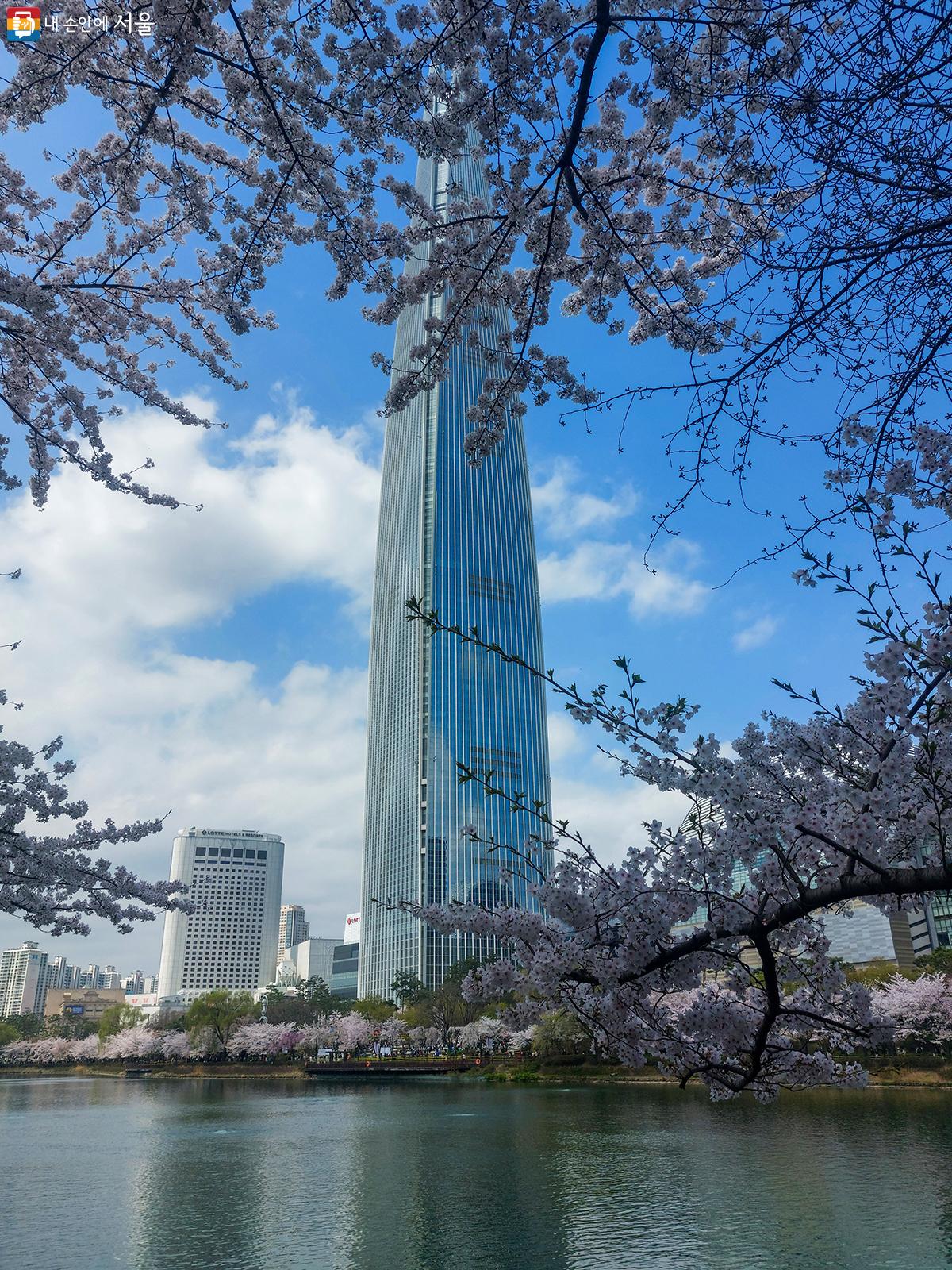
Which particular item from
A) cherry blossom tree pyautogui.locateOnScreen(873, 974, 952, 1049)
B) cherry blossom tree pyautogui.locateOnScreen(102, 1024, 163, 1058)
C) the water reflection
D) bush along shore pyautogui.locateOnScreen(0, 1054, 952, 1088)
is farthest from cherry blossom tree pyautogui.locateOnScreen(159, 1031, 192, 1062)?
cherry blossom tree pyautogui.locateOnScreen(873, 974, 952, 1049)

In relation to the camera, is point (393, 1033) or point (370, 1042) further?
point (370, 1042)

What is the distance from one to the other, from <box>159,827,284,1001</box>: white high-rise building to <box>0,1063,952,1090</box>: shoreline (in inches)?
2709

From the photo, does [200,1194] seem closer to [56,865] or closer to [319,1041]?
[56,865]

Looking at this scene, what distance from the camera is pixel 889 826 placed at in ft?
15.5

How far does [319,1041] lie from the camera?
7131 centimetres

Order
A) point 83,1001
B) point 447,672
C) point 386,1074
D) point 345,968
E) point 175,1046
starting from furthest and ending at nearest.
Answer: point 83,1001 → point 345,968 → point 447,672 → point 175,1046 → point 386,1074

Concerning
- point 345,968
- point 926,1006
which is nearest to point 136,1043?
point 345,968

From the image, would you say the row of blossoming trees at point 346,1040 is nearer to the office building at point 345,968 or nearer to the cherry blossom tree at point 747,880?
the cherry blossom tree at point 747,880

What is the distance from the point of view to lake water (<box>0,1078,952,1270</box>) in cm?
1250

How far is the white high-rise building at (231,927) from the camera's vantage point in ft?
542

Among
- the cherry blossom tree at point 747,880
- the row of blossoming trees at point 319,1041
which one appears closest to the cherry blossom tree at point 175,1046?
the row of blossoming trees at point 319,1041

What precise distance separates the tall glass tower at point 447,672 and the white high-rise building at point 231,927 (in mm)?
61479

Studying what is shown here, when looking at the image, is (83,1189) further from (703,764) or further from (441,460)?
(441,460)

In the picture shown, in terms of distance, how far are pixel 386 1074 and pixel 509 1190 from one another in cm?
4593
